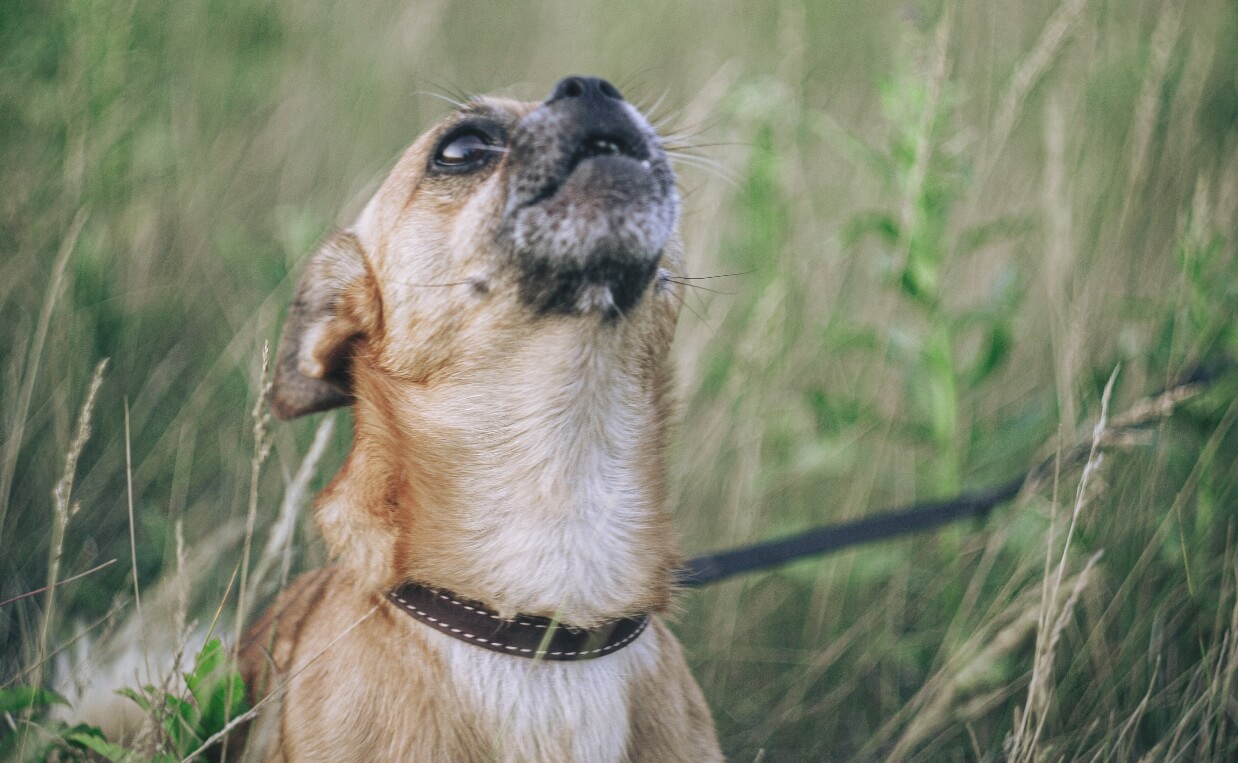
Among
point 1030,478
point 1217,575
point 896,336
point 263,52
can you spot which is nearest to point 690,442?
point 896,336

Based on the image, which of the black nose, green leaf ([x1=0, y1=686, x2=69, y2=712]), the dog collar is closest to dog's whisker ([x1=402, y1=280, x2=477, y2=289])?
the black nose

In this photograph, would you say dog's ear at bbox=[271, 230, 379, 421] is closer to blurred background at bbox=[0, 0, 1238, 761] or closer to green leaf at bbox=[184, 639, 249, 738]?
blurred background at bbox=[0, 0, 1238, 761]

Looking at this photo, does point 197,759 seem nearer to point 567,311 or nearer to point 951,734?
point 567,311

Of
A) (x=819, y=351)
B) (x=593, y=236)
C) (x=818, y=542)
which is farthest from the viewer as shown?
(x=819, y=351)

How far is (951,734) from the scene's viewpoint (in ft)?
7.66

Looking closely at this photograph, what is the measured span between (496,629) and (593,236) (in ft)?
2.60

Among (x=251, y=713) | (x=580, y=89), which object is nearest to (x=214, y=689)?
(x=251, y=713)

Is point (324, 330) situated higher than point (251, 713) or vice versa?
point (324, 330)

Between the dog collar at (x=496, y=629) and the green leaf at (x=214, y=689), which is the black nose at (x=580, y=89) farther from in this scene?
the green leaf at (x=214, y=689)

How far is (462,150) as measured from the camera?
201 centimetres

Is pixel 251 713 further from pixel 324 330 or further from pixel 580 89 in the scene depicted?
pixel 580 89

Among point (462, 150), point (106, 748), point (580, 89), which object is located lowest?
point (106, 748)

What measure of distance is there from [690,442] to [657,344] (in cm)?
147

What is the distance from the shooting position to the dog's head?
5.79 feet
